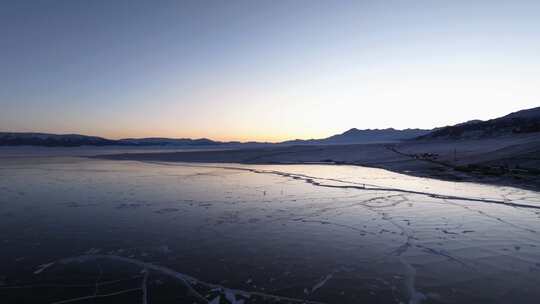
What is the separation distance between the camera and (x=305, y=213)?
10297mm

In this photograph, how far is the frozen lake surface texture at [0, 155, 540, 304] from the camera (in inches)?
197

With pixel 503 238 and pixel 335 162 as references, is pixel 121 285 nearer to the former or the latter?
pixel 503 238

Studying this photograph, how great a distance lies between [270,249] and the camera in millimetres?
6926

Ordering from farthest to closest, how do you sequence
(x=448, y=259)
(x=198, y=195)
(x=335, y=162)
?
(x=335, y=162) < (x=198, y=195) < (x=448, y=259)

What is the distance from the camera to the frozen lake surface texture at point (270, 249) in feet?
16.5

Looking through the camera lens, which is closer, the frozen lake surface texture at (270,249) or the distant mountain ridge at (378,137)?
the frozen lake surface texture at (270,249)

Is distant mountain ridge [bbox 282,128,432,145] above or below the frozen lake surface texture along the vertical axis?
above

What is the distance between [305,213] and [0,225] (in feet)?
27.7

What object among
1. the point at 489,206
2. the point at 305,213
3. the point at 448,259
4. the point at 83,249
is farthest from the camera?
the point at 489,206

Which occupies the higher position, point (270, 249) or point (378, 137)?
point (378, 137)

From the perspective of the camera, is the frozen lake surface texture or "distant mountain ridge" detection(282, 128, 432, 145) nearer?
the frozen lake surface texture

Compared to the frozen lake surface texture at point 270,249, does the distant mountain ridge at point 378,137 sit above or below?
above

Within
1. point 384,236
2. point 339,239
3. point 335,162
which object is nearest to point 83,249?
point 339,239

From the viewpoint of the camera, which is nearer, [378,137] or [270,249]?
[270,249]
